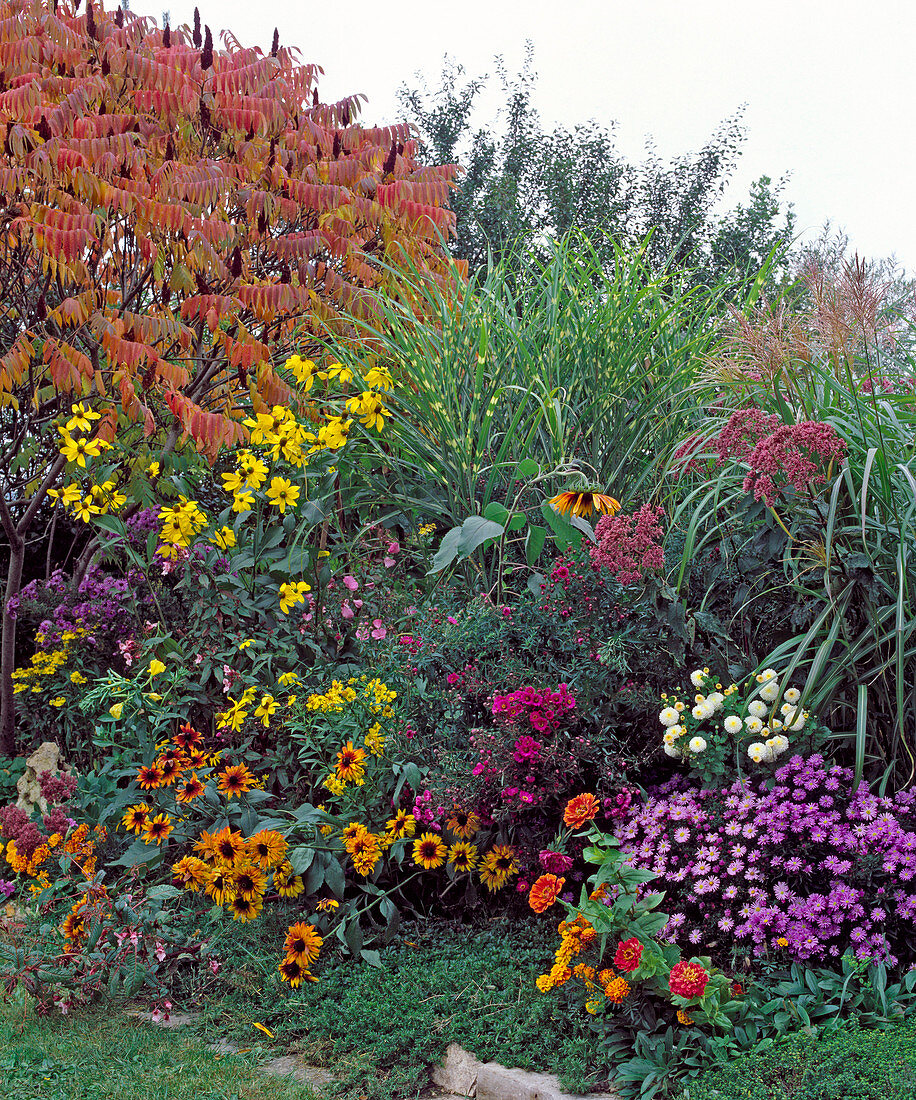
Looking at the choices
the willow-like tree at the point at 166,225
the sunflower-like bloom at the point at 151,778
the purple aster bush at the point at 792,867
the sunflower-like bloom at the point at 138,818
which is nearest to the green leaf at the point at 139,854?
the sunflower-like bloom at the point at 138,818

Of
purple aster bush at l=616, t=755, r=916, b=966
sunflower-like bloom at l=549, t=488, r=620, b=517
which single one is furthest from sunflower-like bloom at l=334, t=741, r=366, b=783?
sunflower-like bloom at l=549, t=488, r=620, b=517

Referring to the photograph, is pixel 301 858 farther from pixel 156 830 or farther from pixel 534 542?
pixel 534 542

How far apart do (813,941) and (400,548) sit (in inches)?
90.2

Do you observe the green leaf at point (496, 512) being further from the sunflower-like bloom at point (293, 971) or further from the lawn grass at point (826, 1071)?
the lawn grass at point (826, 1071)

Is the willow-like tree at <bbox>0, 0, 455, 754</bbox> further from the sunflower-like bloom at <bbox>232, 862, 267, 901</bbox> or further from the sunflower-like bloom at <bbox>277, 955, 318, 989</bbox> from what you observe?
the sunflower-like bloom at <bbox>277, 955, 318, 989</bbox>

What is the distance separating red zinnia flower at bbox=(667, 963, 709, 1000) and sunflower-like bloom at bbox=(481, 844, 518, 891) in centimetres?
87

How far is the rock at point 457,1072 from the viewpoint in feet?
8.38

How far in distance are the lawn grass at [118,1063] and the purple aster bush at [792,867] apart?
113 cm

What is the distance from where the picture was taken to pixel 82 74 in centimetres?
543

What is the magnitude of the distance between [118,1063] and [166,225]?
363cm

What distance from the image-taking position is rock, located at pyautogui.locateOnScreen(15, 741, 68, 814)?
455 cm

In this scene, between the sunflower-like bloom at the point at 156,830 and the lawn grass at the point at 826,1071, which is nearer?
the lawn grass at the point at 826,1071

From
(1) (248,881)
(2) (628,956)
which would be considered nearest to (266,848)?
(1) (248,881)

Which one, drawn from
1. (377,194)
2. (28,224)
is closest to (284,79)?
(377,194)
